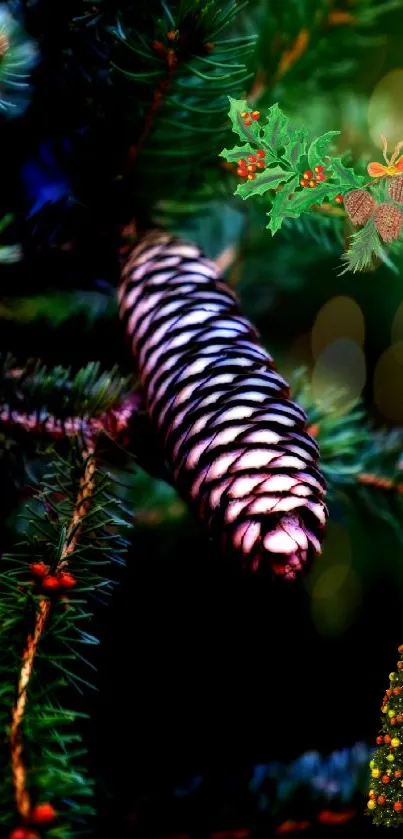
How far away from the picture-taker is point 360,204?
26cm

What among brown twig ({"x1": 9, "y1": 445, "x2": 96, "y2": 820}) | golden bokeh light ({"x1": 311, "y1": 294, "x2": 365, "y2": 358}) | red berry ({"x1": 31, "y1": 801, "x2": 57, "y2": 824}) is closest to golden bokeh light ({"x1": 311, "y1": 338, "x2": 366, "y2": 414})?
golden bokeh light ({"x1": 311, "y1": 294, "x2": 365, "y2": 358})

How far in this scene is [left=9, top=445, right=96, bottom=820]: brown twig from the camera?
0.21 meters

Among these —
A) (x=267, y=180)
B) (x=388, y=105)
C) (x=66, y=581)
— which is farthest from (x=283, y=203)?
(x=388, y=105)

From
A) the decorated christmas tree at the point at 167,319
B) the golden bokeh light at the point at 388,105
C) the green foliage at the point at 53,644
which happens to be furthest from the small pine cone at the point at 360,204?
the golden bokeh light at the point at 388,105

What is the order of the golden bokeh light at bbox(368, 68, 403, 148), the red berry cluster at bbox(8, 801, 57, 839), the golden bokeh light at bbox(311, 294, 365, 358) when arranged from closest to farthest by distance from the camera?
1. the red berry cluster at bbox(8, 801, 57, 839)
2. the golden bokeh light at bbox(368, 68, 403, 148)
3. the golden bokeh light at bbox(311, 294, 365, 358)

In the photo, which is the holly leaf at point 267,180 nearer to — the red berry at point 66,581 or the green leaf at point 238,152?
the green leaf at point 238,152

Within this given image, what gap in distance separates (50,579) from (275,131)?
0.17 metres

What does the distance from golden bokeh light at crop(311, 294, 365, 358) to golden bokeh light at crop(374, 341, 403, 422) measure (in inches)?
1.0

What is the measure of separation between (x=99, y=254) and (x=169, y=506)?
7.2 inches

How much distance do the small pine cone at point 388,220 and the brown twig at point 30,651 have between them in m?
0.14

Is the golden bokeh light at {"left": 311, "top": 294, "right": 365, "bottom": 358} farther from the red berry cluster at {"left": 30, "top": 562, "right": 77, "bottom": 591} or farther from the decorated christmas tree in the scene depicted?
the red berry cluster at {"left": 30, "top": 562, "right": 77, "bottom": 591}

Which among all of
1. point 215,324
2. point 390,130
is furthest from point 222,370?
point 390,130

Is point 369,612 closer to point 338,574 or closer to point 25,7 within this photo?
point 338,574

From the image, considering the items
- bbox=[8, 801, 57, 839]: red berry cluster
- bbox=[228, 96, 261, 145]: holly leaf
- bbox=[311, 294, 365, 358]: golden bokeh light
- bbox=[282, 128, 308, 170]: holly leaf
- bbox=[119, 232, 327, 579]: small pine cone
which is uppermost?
bbox=[311, 294, 365, 358]: golden bokeh light
